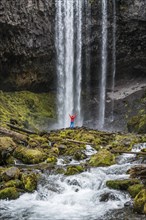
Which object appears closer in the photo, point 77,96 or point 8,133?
point 8,133

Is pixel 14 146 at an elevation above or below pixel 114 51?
below

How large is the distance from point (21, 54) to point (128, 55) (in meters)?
14.6

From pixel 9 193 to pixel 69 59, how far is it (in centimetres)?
3133

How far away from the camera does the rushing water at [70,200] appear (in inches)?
412

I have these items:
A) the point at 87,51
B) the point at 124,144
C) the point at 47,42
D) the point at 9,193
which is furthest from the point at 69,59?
the point at 9,193

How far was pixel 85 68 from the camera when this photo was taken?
43000 millimetres

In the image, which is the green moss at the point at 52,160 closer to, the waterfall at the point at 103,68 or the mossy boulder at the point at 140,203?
the mossy boulder at the point at 140,203

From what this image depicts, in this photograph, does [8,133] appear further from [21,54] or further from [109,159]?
[21,54]

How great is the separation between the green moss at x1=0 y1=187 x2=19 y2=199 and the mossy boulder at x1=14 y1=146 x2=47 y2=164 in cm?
461

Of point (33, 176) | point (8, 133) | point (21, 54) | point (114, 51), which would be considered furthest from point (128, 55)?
point (33, 176)

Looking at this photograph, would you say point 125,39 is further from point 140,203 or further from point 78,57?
point 140,203

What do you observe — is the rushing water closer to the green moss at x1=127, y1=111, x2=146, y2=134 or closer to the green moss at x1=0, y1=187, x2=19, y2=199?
the green moss at x1=0, y1=187, x2=19, y2=199

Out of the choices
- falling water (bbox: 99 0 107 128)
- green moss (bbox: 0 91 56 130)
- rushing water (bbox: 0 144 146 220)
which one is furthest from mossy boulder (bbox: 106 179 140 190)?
falling water (bbox: 99 0 107 128)

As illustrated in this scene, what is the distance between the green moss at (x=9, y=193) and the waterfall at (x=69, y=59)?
28006 millimetres
